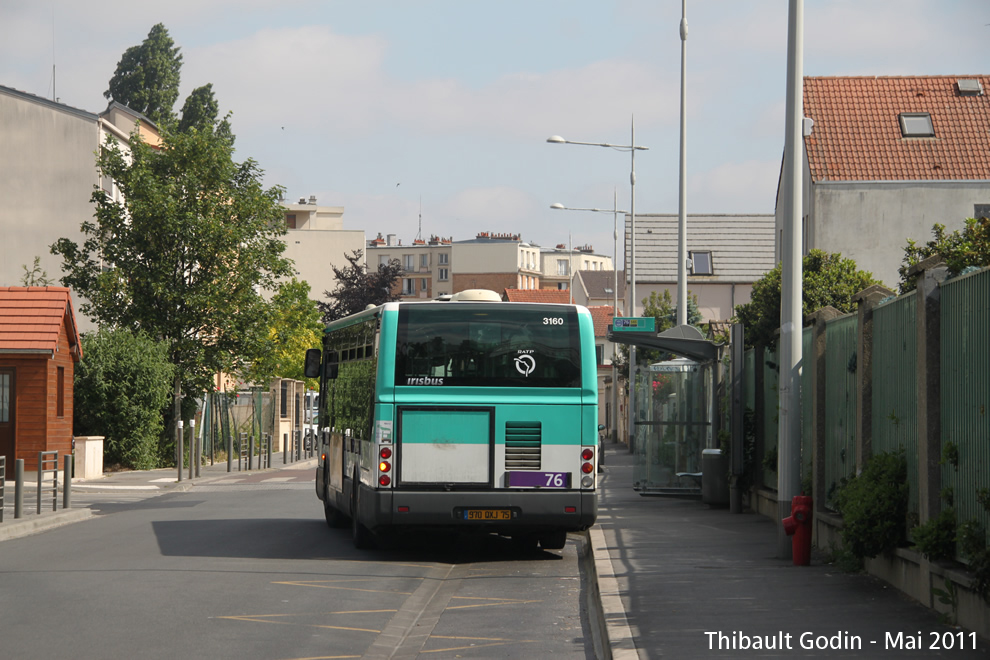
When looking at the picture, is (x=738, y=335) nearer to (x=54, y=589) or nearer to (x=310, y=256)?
(x=54, y=589)

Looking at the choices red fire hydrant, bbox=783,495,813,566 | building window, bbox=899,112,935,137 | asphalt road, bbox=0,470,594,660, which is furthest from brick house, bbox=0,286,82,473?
building window, bbox=899,112,935,137

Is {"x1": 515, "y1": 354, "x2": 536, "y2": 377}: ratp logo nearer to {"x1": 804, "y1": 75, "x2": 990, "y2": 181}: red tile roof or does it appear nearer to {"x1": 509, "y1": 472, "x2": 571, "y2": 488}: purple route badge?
{"x1": 509, "y1": 472, "x2": 571, "y2": 488}: purple route badge

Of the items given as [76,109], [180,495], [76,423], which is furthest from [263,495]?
[76,109]

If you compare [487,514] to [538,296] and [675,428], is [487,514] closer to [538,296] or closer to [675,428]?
[675,428]

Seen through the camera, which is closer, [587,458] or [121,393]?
[587,458]

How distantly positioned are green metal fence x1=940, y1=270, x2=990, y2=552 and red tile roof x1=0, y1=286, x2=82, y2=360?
80.2 ft

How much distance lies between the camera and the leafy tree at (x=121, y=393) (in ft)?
112

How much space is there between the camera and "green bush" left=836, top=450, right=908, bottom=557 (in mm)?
10789

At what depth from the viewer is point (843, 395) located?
44.5 feet

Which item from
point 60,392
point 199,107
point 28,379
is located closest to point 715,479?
point 28,379

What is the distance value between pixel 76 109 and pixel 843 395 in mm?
38701

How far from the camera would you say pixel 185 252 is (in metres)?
36.7

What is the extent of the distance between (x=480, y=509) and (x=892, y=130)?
30.7 m

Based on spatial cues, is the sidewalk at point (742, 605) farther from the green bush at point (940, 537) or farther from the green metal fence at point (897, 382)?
the green metal fence at point (897, 382)
